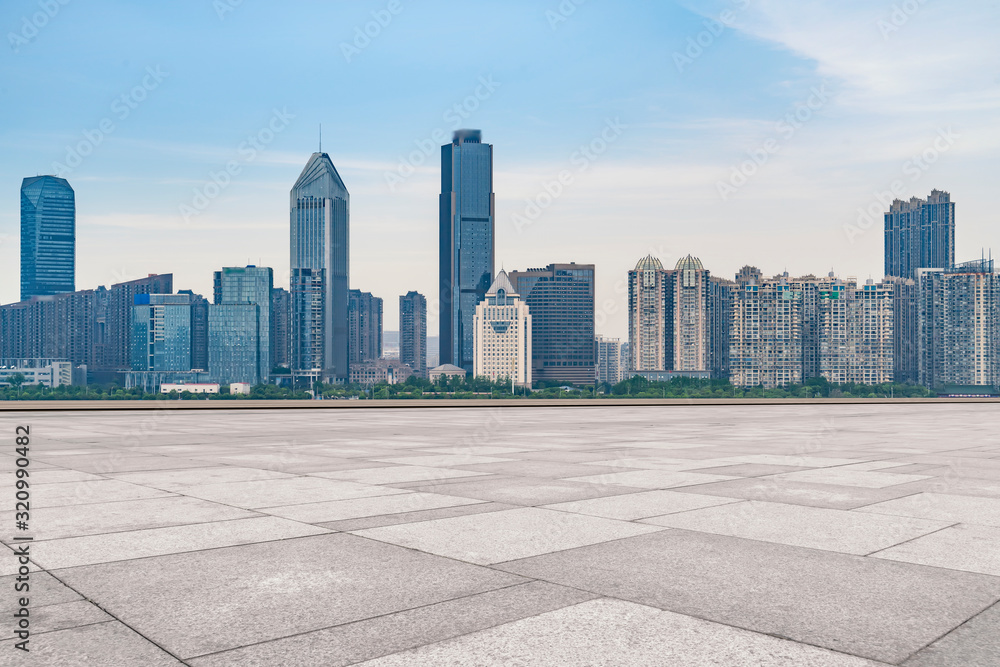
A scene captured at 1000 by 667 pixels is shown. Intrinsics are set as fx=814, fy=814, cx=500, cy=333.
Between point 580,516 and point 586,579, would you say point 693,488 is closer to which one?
point 580,516

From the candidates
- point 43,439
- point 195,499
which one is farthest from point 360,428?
point 195,499

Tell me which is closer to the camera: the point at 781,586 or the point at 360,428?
the point at 781,586

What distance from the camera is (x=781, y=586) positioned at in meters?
6.56

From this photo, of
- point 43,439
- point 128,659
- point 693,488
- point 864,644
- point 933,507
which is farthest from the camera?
point 43,439

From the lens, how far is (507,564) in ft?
23.8

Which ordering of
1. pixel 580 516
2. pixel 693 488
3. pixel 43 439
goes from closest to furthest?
pixel 580 516 < pixel 693 488 < pixel 43 439

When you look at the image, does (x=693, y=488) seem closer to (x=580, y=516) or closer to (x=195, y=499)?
(x=580, y=516)

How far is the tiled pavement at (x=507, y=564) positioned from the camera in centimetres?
513

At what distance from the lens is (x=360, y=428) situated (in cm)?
2853

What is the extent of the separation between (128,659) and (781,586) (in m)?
4.80

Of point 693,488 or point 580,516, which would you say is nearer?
Answer: point 580,516

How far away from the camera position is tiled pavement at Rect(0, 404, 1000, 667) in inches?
202

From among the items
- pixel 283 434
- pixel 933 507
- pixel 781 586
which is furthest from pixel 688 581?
pixel 283 434

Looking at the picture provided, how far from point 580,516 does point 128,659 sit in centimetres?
588
